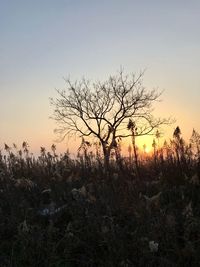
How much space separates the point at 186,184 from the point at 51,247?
11.4ft

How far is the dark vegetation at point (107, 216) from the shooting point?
7.89m

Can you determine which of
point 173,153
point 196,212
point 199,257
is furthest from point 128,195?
point 173,153

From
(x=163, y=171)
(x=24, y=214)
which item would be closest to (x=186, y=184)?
(x=163, y=171)

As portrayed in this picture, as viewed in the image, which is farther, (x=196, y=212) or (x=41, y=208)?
(x=41, y=208)

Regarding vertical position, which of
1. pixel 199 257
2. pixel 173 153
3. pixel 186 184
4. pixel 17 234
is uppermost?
pixel 173 153

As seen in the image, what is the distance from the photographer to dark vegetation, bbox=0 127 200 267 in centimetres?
789

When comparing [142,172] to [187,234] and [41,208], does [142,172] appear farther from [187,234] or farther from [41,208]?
[187,234]

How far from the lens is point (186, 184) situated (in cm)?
1070

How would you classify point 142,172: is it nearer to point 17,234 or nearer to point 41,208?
point 41,208

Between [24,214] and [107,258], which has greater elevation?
[24,214]

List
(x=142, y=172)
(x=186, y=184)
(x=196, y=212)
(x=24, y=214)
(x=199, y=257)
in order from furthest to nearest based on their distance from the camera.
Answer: (x=142, y=172), (x=186, y=184), (x=24, y=214), (x=196, y=212), (x=199, y=257)

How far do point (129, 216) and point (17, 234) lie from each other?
1922mm

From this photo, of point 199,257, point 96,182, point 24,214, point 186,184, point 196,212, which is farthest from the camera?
point 96,182

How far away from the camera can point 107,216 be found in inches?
348
